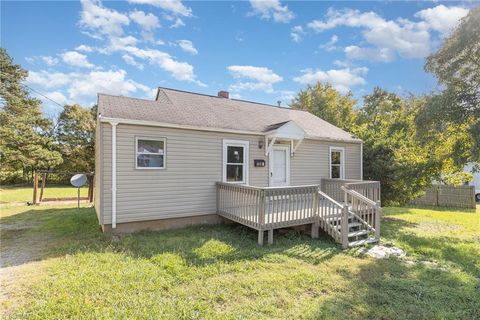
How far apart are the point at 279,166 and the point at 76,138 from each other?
79.2 feet

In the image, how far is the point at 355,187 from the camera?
8344 millimetres

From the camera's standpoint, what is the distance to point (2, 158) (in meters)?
17.7

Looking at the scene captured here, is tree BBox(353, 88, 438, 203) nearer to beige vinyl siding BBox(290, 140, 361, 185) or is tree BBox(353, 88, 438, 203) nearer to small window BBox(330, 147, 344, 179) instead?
beige vinyl siding BBox(290, 140, 361, 185)

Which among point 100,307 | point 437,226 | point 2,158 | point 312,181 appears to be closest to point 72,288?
point 100,307

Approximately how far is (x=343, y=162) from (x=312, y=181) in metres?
1.93

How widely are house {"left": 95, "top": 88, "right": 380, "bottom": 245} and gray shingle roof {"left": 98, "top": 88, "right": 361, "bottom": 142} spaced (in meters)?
0.05

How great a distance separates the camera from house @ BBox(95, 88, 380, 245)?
6.60 m

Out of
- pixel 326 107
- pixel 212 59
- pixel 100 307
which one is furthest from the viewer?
pixel 326 107

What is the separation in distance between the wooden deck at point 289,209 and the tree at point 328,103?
60.3 feet

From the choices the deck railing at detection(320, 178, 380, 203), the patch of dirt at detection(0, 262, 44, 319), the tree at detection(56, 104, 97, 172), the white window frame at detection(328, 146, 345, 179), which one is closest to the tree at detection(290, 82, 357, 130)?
the white window frame at detection(328, 146, 345, 179)

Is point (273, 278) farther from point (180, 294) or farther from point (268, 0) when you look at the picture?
point (268, 0)

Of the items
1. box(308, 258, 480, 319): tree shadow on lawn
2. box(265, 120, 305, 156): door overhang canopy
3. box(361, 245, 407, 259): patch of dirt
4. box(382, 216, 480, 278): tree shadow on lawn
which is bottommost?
box(382, 216, 480, 278): tree shadow on lawn

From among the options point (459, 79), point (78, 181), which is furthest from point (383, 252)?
point (78, 181)

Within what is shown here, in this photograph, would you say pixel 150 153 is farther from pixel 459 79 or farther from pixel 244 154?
pixel 459 79
